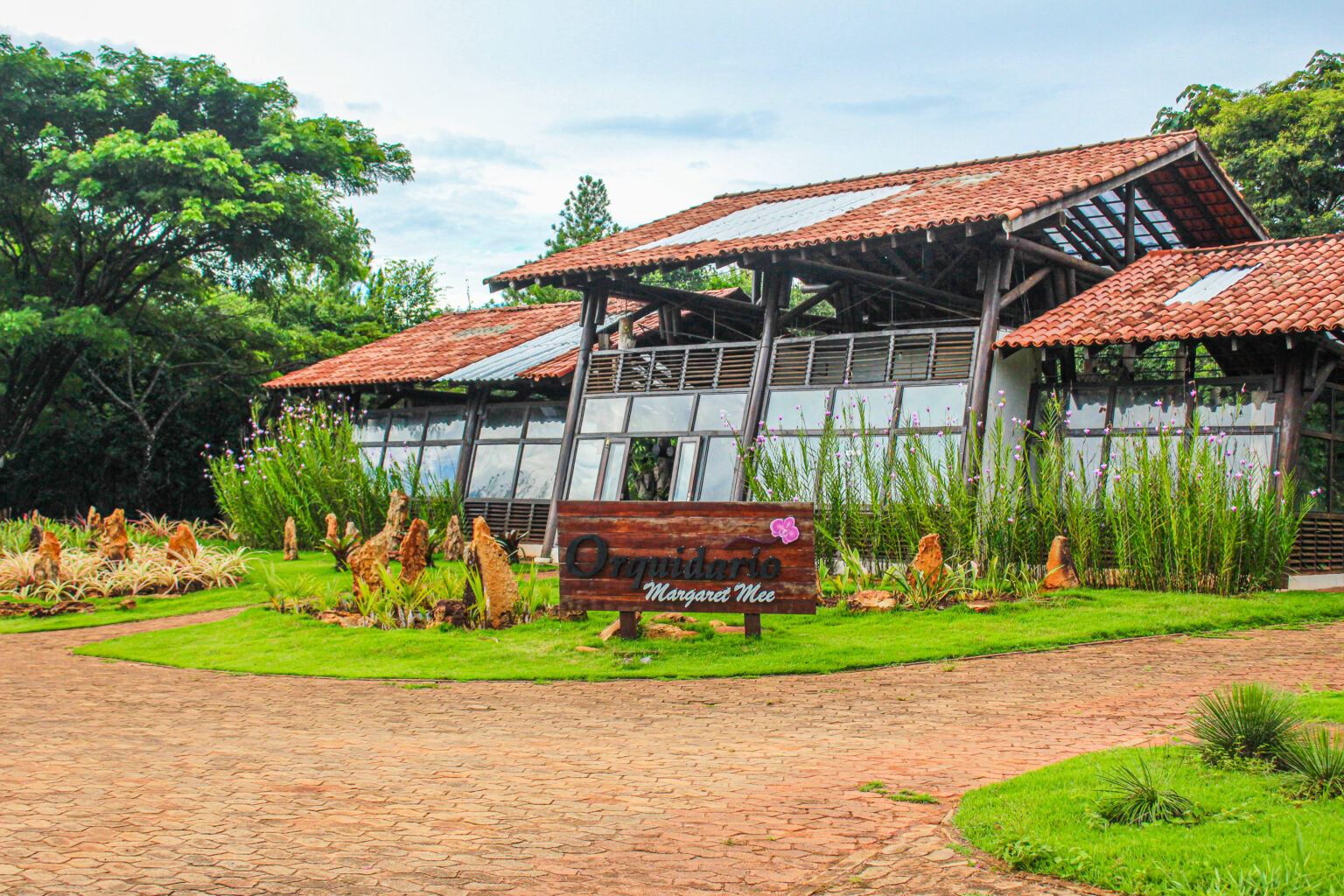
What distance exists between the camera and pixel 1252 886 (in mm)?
3518

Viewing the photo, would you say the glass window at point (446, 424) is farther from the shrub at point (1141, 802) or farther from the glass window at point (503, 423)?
the shrub at point (1141, 802)

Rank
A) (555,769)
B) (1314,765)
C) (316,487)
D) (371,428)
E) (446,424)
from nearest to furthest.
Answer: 1. (1314,765)
2. (555,769)
3. (316,487)
4. (446,424)
5. (371,428)

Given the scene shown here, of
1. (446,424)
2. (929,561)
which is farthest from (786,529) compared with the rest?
(446,424)

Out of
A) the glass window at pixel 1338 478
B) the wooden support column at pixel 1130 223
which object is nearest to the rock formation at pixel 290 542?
the wooden support column at pixel 1130 223

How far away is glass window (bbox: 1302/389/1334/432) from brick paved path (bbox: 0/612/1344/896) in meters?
5.29

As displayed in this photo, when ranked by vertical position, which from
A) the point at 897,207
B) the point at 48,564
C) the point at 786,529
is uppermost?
the point at 897,207

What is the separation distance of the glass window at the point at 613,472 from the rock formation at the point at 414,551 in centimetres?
526

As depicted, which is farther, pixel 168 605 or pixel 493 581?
pixel 168 605

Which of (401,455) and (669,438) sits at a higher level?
(669,438)

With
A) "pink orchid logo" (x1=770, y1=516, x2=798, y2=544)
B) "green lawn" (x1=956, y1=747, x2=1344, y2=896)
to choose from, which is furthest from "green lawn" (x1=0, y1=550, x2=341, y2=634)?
"green lawn" (x1=956, y1=747, x2=1344, y2=896)

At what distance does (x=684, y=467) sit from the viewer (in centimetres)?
1634

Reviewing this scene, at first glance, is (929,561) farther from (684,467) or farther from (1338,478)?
(1338,478)

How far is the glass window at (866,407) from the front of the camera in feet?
47.6

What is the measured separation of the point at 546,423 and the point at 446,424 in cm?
258
